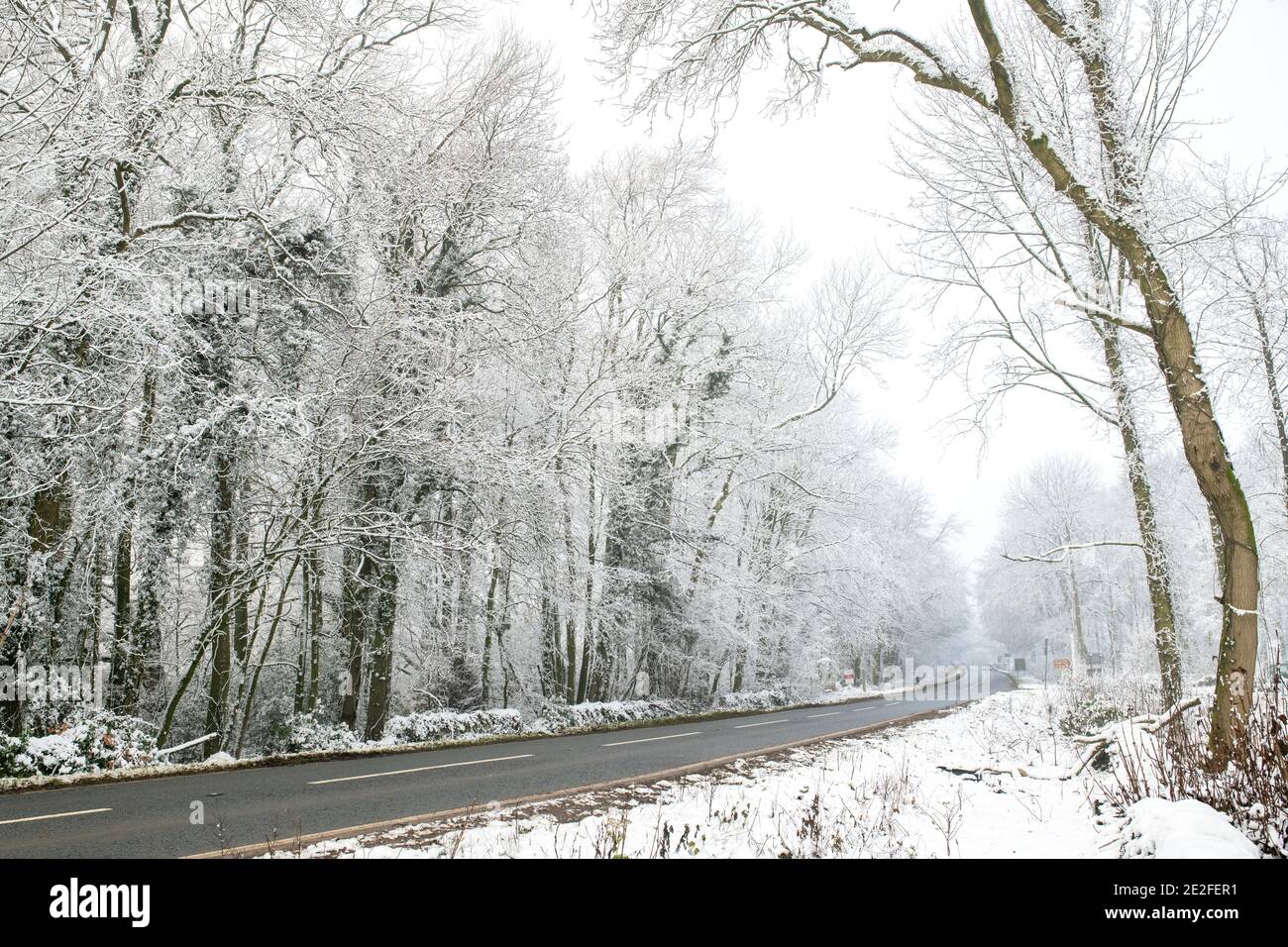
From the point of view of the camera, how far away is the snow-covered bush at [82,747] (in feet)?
28.3

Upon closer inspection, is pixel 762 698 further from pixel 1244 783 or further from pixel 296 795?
pixel 1244 783

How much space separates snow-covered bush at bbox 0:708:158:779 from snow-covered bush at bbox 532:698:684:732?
26.0 feet

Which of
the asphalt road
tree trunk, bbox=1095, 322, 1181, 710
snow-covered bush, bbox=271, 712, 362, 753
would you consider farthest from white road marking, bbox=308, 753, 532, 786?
tree trunk, bbox=1095, 322, 1181, 710

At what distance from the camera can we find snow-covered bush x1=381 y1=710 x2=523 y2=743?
44.0ft

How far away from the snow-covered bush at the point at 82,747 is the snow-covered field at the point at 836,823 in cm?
649

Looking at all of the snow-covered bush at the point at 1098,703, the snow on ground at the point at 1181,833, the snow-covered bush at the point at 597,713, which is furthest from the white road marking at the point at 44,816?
the snow-covered bush at the point at 1098,703

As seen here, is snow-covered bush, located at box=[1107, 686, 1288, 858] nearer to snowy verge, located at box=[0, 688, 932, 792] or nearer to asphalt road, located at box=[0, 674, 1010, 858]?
asphalt road, located at box=[0, 674, 1010, 858]

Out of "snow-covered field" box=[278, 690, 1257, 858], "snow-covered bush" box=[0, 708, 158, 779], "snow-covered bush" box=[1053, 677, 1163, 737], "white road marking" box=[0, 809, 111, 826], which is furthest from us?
"snow-covered bush" box=[1053, 677, 1163, 737]

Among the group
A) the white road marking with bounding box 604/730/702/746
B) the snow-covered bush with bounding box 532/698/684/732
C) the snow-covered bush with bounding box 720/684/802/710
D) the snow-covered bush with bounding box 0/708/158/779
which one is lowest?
the snow-covered bush with bounding box 720/684/802/710

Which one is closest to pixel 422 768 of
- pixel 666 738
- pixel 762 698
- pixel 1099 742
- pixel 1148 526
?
pixel 666 738

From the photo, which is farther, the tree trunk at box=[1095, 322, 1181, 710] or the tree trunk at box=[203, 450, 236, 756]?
the tree trunk at box=[203, 450, 236, 756]

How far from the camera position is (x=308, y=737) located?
12.1m

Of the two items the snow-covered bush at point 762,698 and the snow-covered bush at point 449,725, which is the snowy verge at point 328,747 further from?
the snow-covered bush at point 762,698

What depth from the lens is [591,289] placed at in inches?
811
